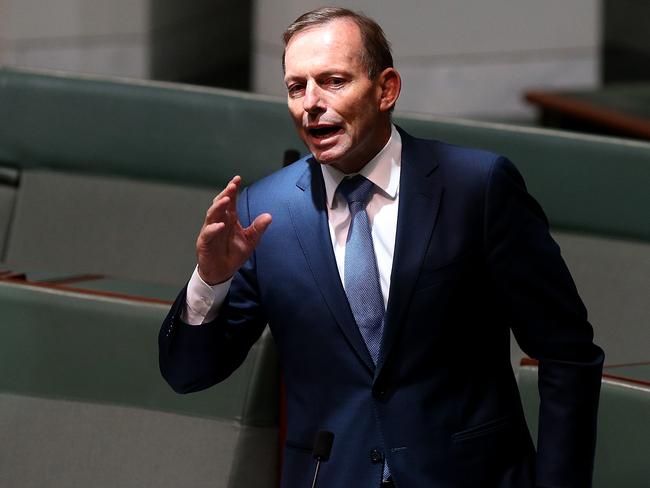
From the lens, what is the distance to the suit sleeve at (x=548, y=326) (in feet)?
5.24

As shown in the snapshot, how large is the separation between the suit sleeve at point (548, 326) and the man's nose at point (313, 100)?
0.24 metres

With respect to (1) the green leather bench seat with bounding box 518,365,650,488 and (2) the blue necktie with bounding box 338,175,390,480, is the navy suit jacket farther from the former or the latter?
(1) the green leather bench seat with bounding box 518,365,650,488

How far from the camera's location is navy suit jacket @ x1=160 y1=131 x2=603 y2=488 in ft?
5.27

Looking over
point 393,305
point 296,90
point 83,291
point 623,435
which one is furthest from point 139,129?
point 393,305

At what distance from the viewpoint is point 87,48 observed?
616cm

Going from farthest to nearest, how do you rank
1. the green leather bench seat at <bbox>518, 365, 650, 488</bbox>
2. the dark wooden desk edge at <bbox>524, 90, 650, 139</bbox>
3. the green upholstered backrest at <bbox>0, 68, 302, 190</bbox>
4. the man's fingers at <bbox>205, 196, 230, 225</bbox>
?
the dark wooden desk edge at <bbox>524, 90, 650, 139</bbox>
the green upholstered backrest at <bbox>0, 68, 302, 190</bbox>
the green leather bench seat at <bbox>518, 365, 650, 488</bbox>
the man's fingers at <bbox>205, 196, 230, 225</bbox>

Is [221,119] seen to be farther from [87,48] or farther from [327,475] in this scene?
[87,48]

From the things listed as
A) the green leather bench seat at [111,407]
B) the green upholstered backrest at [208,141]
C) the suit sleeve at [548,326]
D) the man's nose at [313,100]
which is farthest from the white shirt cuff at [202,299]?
the green upholstered backrest at [208,141]

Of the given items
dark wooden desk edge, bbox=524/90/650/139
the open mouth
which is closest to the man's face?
the open mouth

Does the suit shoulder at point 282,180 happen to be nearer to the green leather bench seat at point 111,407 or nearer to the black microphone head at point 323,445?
the black microphone head at point 323,445

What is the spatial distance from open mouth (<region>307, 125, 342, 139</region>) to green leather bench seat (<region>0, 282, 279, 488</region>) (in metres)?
0.90

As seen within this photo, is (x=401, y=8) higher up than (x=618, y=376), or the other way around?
(x=401, y=8)

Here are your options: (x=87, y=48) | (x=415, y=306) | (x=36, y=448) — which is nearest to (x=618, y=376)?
(x=415, y=306)

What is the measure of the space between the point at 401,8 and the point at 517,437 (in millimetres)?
4260
